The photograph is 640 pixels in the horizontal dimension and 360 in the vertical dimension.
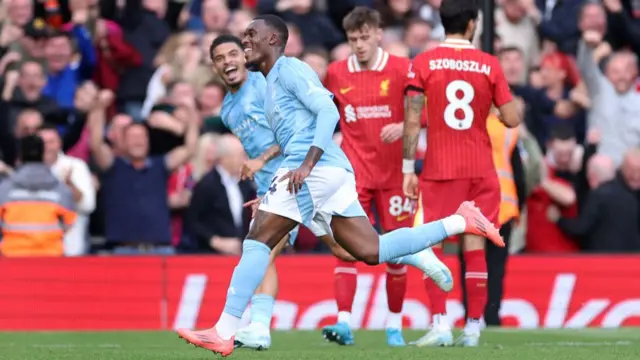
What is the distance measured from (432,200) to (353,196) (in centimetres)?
188

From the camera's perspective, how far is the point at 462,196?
447 inches

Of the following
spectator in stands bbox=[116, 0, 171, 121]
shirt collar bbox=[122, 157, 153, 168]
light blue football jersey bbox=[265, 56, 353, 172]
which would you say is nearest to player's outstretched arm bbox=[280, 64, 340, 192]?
light blue football jersey bbox=[265, 56, 353, 172]

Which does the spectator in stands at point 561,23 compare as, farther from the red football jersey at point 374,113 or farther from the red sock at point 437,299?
the red sock at point 437,299

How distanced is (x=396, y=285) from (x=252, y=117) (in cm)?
177

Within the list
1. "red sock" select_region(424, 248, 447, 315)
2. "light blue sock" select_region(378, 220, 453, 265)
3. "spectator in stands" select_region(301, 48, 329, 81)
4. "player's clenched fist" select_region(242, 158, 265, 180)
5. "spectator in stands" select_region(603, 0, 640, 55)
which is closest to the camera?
"light blue sock" select_region(378, 220, 453, 265)

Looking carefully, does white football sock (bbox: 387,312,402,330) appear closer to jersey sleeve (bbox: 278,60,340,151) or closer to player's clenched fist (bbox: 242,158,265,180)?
player's clenched fist (bbox: 242,158,265,180)

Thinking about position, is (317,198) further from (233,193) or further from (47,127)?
(47,127)

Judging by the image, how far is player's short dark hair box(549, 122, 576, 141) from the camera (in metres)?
16.3

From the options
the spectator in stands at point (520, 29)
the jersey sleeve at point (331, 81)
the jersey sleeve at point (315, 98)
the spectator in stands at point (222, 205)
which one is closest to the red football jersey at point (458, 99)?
the jersey sleeve at point (331, 81)

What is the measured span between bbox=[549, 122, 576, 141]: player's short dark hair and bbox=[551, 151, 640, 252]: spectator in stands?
387mm

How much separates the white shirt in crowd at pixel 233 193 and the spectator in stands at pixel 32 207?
1.62 meters

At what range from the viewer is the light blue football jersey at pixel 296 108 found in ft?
31.1

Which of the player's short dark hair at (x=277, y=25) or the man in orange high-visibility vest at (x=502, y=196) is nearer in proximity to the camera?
the player's short dark hair at (x=277, y=25)

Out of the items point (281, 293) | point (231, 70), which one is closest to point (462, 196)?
point (231, 70)
